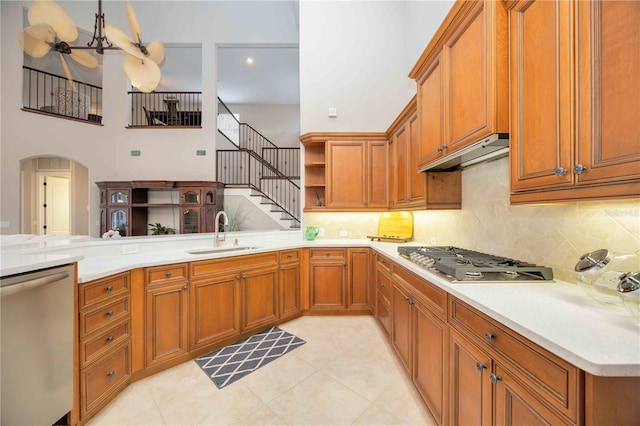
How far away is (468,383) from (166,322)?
218cm

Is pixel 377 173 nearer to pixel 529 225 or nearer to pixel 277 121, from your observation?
pixel 529 225

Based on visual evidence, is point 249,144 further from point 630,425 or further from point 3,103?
point 630,425

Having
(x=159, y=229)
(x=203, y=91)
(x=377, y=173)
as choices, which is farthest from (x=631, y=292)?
(x=203, y=91)

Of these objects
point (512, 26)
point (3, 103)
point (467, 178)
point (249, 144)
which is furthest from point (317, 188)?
point (3, 103)

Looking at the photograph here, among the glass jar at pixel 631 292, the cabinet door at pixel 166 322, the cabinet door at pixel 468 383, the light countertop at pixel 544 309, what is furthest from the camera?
the cabinet door at pixel 166 322

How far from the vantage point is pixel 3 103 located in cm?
526

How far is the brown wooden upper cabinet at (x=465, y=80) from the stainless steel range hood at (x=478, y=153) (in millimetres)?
30

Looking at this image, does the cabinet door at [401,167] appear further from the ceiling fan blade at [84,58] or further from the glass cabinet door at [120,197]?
the glass cabinet door at [120,197]

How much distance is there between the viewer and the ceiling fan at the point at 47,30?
2.37 m

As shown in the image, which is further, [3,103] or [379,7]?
[3,103]

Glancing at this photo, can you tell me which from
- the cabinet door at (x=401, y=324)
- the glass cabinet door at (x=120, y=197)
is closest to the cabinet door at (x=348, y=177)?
the cabinet door at (x=401, y=324)

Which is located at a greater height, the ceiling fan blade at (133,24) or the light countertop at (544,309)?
the ceiling fan blade at (133,24)

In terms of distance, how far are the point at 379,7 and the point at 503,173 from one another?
364 centimetres

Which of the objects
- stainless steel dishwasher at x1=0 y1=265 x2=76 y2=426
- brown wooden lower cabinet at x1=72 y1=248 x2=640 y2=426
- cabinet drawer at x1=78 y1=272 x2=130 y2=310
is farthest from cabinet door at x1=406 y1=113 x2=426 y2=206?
stainless steel dishwasher at x1=0 y1=265 x2=76 y2=426
